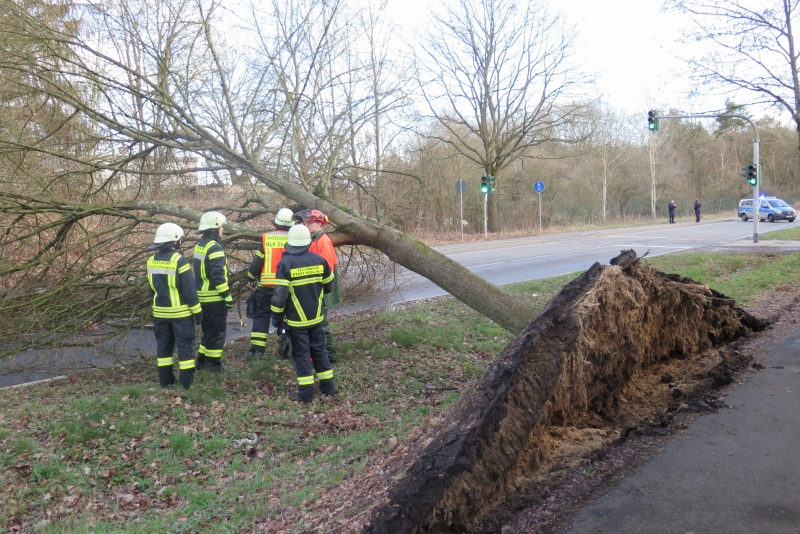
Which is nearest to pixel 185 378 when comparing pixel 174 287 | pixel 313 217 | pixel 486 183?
pixel 174 287

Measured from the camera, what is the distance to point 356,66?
28.6ft

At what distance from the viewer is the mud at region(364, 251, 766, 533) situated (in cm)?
313

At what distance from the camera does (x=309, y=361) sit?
6.11 meters

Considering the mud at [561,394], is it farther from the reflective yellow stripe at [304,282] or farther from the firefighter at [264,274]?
the firefighter at [264,274]

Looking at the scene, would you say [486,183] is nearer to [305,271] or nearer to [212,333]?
[212,333]

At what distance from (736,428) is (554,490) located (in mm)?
1626

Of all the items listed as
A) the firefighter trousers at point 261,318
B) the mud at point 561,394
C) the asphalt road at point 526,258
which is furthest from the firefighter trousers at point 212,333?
the mud at point 561,394

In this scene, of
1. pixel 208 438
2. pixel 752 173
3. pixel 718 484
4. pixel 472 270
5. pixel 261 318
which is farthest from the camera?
pixel 752 173

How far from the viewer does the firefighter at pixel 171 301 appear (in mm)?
6148

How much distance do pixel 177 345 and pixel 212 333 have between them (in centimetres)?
52

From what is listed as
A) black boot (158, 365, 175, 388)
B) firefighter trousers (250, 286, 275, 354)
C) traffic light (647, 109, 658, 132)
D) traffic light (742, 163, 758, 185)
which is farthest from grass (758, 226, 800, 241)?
black boot (158, 365, 175, 388)

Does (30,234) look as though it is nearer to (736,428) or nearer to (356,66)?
(356,66)

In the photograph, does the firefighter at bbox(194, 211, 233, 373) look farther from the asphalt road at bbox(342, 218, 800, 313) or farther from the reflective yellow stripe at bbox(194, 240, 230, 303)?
the asphalt road at bbox(342, 218, 800, 313)

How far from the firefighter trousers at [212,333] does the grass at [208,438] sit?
0.22 metres
